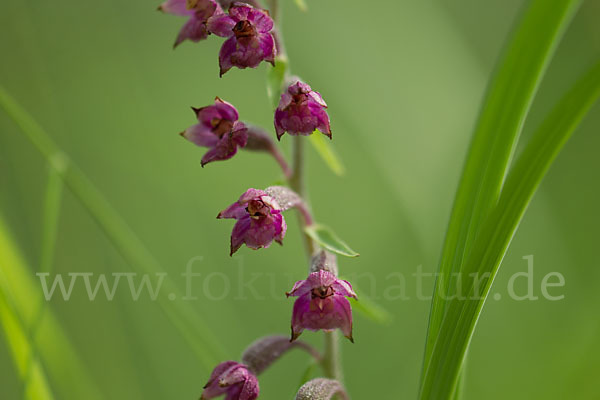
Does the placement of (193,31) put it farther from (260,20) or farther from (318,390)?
(318,390)

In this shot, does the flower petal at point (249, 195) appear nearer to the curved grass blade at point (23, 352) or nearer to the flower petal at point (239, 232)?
the flower petal at point (239, 232)

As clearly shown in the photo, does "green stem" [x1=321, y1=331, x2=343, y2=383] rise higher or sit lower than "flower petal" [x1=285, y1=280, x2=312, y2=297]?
→ lower

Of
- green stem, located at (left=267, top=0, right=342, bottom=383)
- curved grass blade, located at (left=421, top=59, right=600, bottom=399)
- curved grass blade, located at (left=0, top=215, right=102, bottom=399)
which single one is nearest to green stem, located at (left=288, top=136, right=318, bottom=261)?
green stem, located at (left=267, top=0, right=342, bottom=383)

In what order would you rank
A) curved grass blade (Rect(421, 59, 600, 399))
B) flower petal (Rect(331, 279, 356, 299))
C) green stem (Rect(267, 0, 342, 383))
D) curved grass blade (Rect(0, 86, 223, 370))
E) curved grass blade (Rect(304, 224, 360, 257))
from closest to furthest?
curved grass blade (Rect(421, 59, 600, 399))
flower petal (Rect(331, 279, 356, 299))
curved grass blade (Rect(304, 224, 360, 257))
green stem (Rect(267, 0, 342, 383))
curved grass blade (Rect(0, 86, 223, 370))

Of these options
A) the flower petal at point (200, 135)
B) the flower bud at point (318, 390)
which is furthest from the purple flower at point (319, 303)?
the flower petal at point (200, 135)

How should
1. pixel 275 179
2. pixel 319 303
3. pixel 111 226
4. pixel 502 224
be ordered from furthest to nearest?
pixel 275 179 < pixel 111 226 < pixel 319 303 < pixel 502 224

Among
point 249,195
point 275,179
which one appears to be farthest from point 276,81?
point 275,179

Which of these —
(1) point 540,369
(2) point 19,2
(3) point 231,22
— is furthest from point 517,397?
(2) point 19,2

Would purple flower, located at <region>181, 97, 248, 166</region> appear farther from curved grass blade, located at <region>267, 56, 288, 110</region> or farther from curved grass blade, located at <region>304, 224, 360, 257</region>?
curved grass blade, located at <region>304, 224, 360, 257</region>
